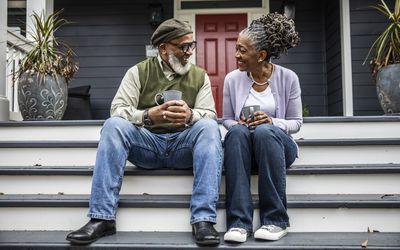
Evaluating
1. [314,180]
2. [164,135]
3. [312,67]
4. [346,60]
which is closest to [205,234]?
[164,135]

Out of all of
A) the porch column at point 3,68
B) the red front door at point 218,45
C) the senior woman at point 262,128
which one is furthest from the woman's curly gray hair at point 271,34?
the red front door at point 218,45

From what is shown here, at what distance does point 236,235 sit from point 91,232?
0.61 meters

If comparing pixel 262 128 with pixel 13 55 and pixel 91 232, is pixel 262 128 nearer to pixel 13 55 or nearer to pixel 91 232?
pixel 91 232

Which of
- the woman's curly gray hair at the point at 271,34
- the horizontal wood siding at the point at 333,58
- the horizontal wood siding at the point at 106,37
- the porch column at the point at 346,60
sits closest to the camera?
the woman's curly gray hair at the point at 271,34

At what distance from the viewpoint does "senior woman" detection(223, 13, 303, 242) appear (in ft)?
5.80

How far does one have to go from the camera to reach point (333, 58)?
4.71 m

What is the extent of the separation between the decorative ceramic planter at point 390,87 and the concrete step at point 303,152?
0.80 m

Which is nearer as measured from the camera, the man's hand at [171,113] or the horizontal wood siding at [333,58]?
the man's hand at [171,113]

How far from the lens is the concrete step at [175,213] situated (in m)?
1.88

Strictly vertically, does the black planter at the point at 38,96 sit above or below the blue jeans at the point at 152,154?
above

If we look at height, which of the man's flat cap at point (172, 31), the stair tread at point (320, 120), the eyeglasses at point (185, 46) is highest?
the man's flat cap at point (172, 31)

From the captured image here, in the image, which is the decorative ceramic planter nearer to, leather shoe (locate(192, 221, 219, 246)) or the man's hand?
the man's hand

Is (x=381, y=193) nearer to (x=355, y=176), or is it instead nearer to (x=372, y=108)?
(x=355, y=176)

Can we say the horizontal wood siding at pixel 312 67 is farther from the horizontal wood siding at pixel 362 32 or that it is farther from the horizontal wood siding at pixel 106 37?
the horizontal wood siding at pixel 106 37
